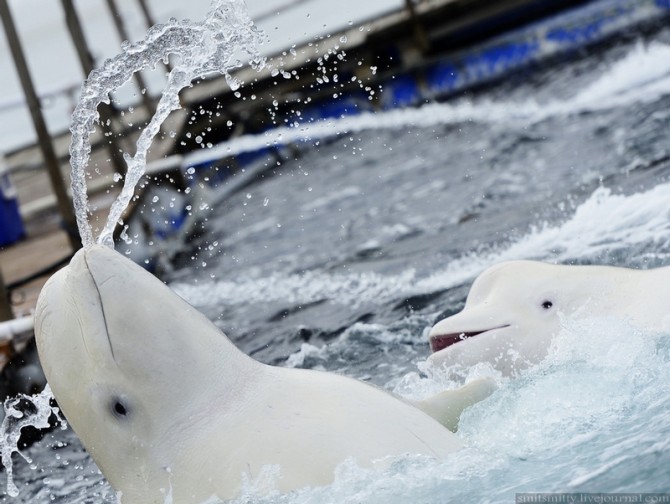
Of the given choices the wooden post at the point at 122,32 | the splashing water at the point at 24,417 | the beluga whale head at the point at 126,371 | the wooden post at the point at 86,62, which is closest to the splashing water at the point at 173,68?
the splashing water at the point at 24,417

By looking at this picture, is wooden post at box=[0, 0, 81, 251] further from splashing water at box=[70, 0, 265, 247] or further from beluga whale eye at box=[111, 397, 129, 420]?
beluga whale eye at box=[111, 397, 129, 420]

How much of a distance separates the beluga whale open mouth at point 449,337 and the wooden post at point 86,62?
737cm

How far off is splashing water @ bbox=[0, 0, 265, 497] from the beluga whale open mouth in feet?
5.15

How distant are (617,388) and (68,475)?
8.97ft

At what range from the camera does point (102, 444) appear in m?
3.91

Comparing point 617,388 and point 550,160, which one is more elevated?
point 617,388

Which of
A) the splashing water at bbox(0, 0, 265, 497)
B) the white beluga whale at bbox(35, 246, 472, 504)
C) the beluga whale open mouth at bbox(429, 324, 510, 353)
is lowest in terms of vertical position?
the beluga whale open mouth at bbox(429, 324, 510, 353)

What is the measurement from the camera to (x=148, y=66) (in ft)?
23.3

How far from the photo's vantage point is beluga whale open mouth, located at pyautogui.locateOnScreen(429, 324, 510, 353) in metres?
5.50

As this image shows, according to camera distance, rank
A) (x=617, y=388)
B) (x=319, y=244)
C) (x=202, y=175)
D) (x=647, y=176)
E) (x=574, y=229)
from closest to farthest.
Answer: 1. (x=617, y=388)
2. (x=574, y=229)
3. (x=647, y=176)
4. (x=319, y=244)
5. (x=202, y=175)

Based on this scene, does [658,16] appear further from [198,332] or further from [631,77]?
[198,332]

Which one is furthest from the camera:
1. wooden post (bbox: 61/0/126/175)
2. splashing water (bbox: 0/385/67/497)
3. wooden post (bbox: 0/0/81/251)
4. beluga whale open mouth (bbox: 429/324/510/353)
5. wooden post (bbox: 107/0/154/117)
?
wooden post (bbox: 107/0/154/117)

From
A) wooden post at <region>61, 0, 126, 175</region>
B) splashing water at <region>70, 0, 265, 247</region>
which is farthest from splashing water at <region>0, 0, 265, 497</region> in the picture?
wooden post at <region>61, 0, 126, 175</region>

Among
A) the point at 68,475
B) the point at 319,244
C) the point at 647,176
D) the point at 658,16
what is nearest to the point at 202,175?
the point at 319,244
